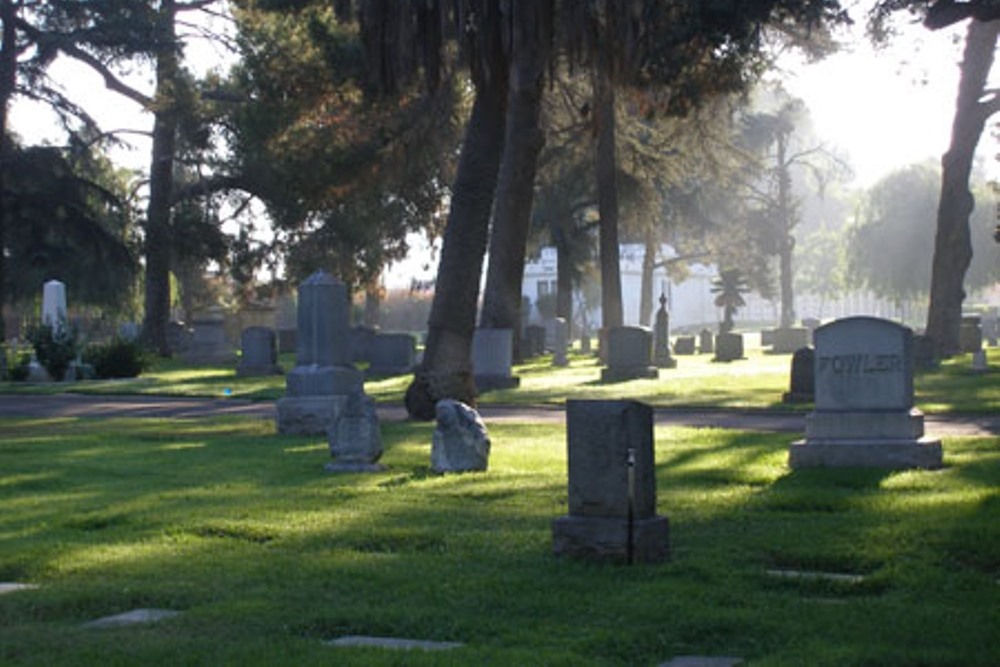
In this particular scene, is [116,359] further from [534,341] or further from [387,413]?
[534,341]

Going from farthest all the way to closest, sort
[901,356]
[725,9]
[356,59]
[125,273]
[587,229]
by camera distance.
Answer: [587,229] < [125,273] < [356,59] < [725,9] < [901,356]

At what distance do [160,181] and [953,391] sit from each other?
104 ft

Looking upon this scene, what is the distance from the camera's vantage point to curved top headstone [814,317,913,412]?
14555 millimetres

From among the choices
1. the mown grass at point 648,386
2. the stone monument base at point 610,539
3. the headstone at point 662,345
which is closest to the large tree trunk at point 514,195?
the mown grass at point 648,386

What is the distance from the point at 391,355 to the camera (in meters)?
38.7

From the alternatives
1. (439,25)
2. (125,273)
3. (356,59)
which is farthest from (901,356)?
(125,273)

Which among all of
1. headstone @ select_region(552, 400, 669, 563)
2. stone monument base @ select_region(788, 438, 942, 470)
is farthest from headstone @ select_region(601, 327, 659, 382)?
headstone @ select_region(552, 400, 669, 563)

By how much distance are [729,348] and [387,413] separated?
2375 centimetres

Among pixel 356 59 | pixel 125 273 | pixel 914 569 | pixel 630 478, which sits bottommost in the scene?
pixel 914 569

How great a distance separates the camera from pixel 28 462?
53.0 ft

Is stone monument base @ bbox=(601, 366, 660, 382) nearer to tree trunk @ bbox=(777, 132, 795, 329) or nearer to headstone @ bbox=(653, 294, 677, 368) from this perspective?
headstone @ bbox=(653, 294, 677, 368)

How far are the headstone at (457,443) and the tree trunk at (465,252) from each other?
21.9 ft

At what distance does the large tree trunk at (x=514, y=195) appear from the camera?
2584 cm

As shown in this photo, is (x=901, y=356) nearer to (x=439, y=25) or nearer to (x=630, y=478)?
(x=630, y=478)
